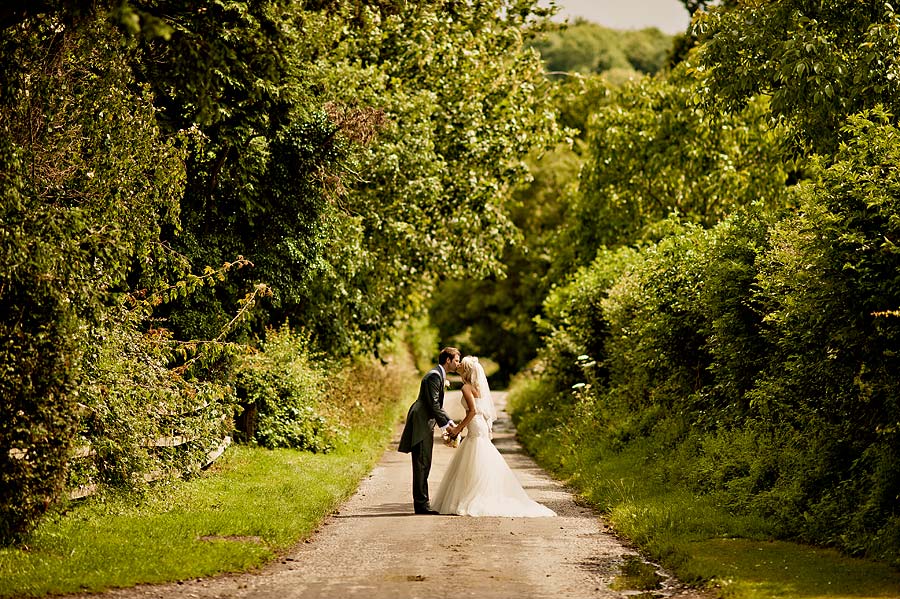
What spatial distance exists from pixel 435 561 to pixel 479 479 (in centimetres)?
428

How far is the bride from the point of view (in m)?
14.9

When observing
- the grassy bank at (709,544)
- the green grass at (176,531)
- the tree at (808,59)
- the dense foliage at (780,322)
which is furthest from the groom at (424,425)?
the tree at (808,59)

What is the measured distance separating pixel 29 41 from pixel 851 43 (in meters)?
12.6

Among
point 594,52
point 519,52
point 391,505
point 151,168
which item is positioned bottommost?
point 391,505

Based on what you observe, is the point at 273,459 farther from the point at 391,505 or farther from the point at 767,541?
the point at 767,541

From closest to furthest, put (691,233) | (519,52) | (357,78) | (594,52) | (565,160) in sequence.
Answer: (691,233), (357,78), (519,52), (565,160), (594,52)

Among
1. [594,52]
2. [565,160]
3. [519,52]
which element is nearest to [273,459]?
[519,52]

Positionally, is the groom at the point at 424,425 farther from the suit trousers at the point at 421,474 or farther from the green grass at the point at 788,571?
the green grass at the point at 788,571

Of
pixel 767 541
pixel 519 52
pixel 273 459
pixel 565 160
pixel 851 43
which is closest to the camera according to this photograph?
pixel 767 541

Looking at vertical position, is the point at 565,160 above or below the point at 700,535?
above

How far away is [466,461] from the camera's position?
1541 centimetres

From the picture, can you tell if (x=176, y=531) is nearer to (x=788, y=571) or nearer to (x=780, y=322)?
(x=788, y=571)

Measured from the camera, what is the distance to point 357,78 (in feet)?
76.8

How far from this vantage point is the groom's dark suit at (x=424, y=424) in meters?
15.2
